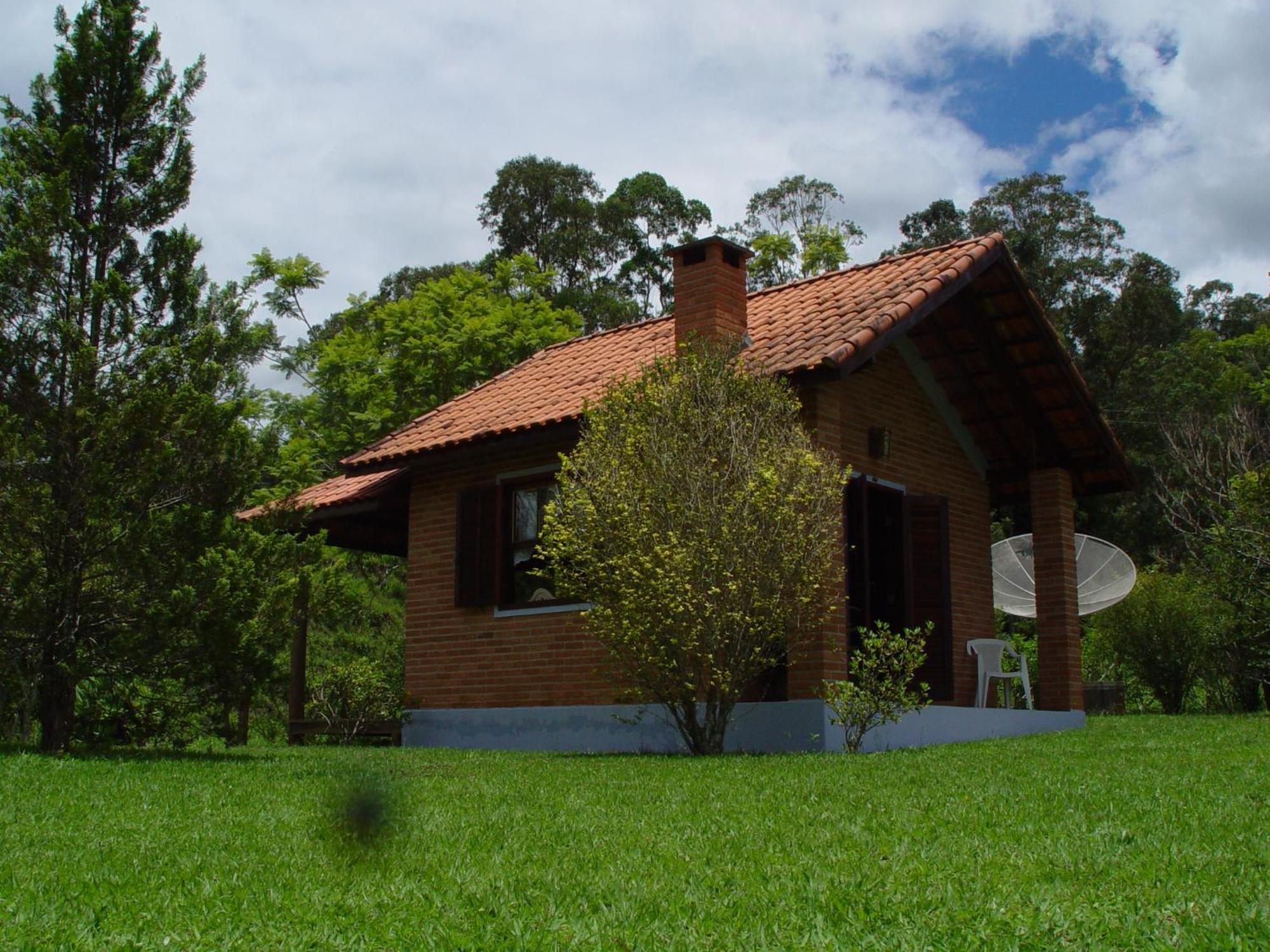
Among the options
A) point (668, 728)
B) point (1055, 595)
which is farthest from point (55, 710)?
point (1055, 595)

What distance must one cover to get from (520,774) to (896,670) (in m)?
3.86

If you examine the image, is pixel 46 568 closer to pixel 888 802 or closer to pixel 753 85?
pixel 888 802

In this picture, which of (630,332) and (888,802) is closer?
(888,802)

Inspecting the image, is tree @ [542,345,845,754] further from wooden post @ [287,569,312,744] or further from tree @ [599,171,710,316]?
tree @ [599,171,710,316]

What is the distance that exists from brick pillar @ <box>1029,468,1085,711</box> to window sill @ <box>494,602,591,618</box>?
519 centimetres

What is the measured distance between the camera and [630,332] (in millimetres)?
15828

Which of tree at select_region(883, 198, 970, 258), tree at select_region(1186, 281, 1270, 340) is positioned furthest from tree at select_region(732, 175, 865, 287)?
tree at select_region(1186, 281, 1270, 340)

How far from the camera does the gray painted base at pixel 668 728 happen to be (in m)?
10.4

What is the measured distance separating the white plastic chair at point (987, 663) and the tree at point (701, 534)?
3925mm

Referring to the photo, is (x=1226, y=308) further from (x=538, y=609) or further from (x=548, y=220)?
(x=538, y=609)

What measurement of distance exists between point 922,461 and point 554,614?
4173 mm

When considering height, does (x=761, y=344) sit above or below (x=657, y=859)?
above

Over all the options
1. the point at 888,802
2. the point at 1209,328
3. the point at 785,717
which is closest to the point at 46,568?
the point at 785,717

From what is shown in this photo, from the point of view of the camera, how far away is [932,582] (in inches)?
492
